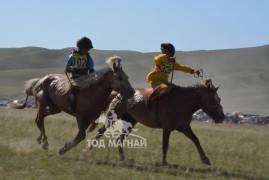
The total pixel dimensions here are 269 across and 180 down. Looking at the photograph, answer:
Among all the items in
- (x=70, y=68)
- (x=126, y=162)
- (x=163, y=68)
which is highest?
(x=163, y=68)

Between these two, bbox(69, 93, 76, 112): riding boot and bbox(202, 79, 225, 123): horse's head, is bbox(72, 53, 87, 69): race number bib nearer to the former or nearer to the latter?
bbox(69, 93, 76, 112): riding boot

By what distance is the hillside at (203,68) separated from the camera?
79312 mm

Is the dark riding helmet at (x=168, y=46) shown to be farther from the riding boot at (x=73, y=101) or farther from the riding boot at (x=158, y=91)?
the riding boot at (x=73, y=101)

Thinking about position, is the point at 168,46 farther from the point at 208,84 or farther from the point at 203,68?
the point at 203,68

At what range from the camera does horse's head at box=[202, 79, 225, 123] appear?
11281 millimetres

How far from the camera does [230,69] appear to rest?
110 metres

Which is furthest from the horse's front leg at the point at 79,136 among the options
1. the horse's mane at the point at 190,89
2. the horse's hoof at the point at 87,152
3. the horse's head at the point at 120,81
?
the horse's mane at the point at 190,89

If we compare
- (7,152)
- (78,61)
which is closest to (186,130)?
(78,61)

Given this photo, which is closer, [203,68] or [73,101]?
[73,101]

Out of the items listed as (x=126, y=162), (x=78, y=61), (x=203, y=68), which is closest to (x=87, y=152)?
(x=126, y=162)

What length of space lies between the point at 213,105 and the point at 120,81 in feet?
6.84

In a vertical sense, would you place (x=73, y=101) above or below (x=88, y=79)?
below

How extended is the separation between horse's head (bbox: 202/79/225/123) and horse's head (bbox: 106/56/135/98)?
5.51 ft

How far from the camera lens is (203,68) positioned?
11206 centimetres
